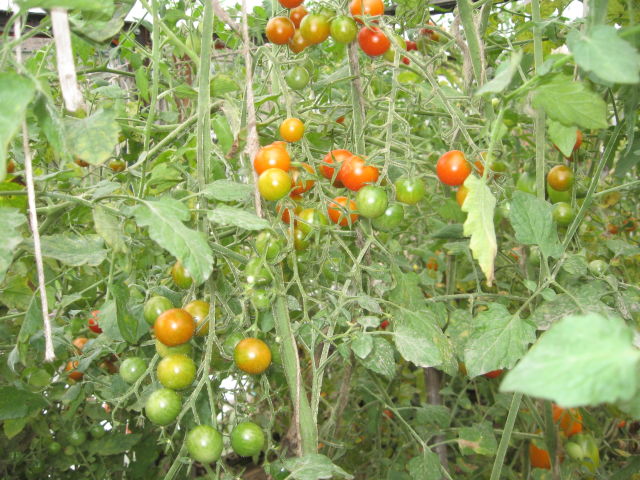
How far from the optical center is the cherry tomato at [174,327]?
698 mm

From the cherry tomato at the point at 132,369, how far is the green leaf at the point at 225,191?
11.4 inches

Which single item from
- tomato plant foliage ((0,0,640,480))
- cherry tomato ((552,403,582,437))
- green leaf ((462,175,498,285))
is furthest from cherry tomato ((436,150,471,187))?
cherry tomato ((552,403,582,437))

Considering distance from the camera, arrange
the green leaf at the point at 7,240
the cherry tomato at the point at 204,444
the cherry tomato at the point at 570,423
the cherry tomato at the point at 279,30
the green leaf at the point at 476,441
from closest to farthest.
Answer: the green leaf at the point at 7,240 < the cherry tomato at the point at 204,444 < the cherry tomato at the point at 279,30 < the green leaf at the point at 476,441 < the cherry tomato at the point at 570,423

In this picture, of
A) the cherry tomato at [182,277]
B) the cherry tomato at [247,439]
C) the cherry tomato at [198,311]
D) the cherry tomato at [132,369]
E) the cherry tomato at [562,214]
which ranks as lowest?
the cherry tomato at [132,369]

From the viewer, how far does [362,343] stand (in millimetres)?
711

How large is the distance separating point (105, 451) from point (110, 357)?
0.21 meters

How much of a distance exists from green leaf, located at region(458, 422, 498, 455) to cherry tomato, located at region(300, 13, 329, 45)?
0.80 meters

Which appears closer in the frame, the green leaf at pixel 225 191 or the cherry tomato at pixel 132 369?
the green leaf at pixel 225 191

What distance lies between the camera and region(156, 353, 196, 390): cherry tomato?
0.70 metres

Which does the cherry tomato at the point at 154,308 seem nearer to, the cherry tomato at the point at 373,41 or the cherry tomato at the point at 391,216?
the cherry tomato at the point at 391,216

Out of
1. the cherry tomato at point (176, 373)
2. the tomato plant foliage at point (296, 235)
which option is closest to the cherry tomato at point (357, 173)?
the tomato plant foliage at point (296, 235)

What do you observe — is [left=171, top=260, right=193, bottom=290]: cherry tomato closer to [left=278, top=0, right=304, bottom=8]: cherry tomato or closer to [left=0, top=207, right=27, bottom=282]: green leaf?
[left=0, top=207, right=27, bottom=282]: green leaf

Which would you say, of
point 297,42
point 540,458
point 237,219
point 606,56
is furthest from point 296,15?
point 540,458

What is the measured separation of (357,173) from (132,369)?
0.43m
